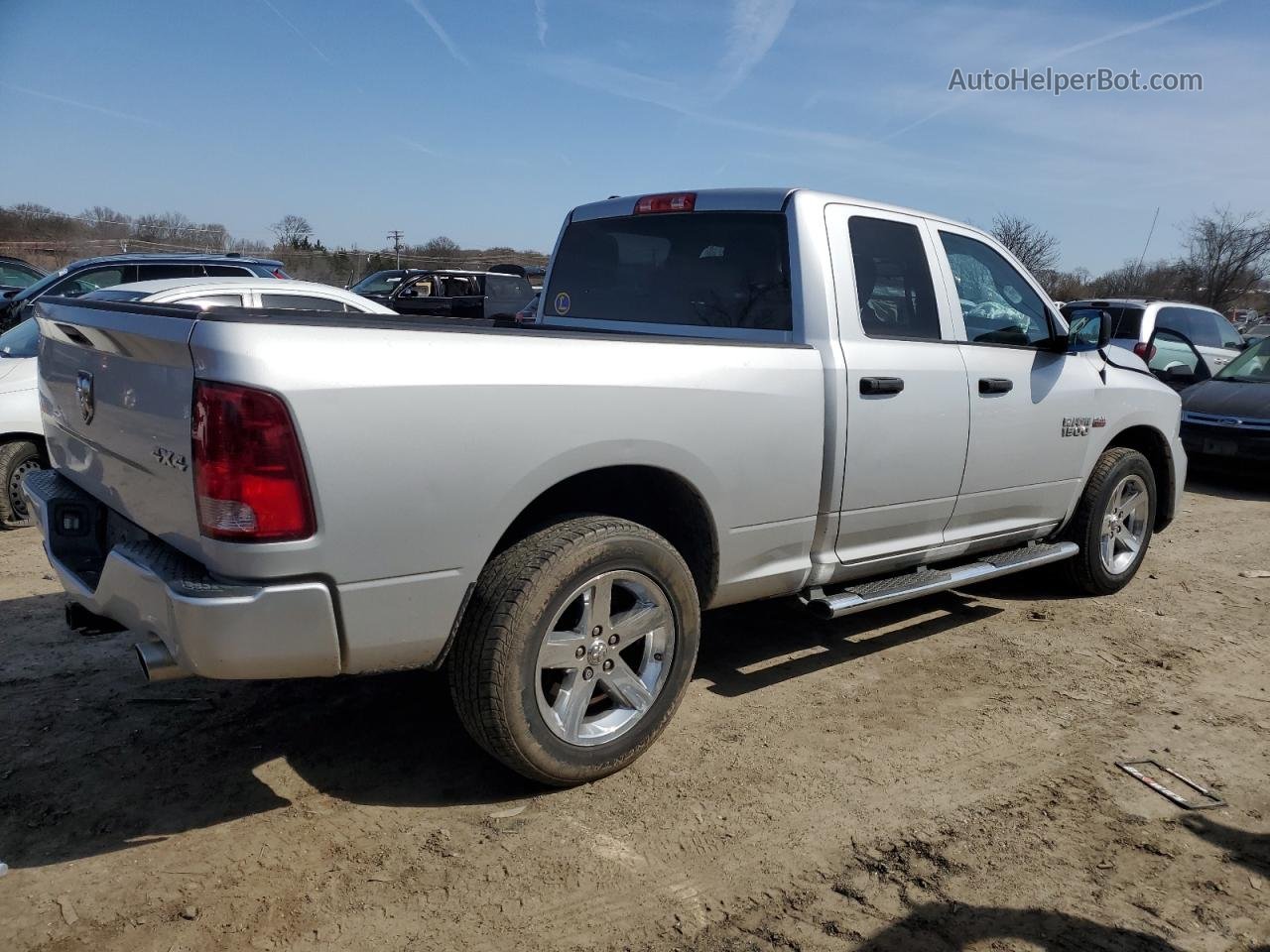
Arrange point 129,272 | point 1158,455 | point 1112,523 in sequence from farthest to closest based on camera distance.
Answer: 1. point 129,272
2. point 1158,455
3. point 1112,523

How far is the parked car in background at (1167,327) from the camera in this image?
11.5m

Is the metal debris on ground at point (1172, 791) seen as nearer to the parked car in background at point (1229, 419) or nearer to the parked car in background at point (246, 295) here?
the parked car in background at point (246, 295)

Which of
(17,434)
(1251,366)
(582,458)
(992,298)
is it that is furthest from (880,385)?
(1251,366)

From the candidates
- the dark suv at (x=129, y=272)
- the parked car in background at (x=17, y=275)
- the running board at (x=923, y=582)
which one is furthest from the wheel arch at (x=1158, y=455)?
the parked car in background at (x=17, y=275)

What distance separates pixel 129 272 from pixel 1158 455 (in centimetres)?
1148

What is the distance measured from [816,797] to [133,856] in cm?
208

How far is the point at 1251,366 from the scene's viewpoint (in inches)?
404

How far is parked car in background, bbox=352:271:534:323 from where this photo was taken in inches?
729

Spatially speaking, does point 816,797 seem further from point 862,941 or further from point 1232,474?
point 1232,474

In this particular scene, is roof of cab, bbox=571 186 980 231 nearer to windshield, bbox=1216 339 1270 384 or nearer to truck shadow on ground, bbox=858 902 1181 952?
truck shadow on ground, bbox=858 902 1181 952

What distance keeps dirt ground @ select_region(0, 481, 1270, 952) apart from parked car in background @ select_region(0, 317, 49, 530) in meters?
2.22

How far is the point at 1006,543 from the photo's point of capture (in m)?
4.78

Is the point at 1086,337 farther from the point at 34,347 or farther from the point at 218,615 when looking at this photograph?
the point at 34,347

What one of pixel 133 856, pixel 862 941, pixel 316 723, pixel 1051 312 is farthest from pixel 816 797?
pixel 1051 312
